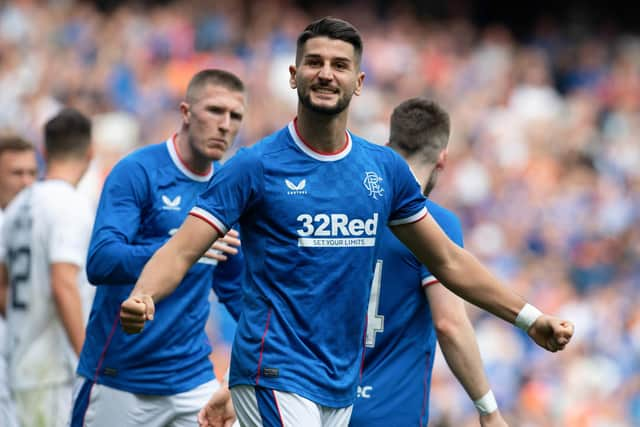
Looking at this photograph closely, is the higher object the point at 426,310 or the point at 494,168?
the point at 426,310

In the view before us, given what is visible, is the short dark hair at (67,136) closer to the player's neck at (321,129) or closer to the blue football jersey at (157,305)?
the blue football jersey at (157,305)

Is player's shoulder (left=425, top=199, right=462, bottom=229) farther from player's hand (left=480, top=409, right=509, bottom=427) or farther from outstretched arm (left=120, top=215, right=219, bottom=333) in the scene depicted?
outstretched arm (left=120, top=215, right=219, bottom=333)

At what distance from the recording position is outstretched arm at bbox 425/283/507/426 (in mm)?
5781

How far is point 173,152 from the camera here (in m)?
6.47

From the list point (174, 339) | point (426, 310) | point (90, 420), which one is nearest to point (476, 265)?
point (426, 310)

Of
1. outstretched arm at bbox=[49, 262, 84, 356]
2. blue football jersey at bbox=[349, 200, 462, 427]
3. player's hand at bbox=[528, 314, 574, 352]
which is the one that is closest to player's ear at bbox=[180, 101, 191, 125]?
outstretched arm at bbox=[49, 262, 84, 356]

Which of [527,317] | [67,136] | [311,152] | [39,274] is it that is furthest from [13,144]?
[527,317]

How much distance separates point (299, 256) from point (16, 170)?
12.0 ft

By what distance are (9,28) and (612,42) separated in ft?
37.8

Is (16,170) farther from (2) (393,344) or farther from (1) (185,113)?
(2) (393,344)

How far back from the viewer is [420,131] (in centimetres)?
610

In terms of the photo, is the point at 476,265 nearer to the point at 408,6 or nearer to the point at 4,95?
→ the point at 4,95

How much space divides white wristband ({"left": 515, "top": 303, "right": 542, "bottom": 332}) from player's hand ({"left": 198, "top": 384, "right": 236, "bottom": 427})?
1392 millimetres

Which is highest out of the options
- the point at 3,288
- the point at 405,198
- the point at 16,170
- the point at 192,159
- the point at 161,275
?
the point at 405,198
